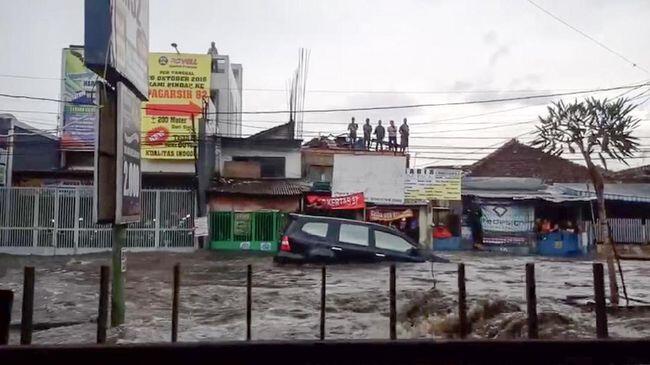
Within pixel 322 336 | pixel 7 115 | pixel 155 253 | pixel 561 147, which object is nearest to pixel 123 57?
pixel 322 336

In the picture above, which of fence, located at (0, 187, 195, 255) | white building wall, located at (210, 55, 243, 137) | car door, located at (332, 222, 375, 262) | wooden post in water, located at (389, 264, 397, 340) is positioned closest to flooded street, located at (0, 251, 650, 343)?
car door, located at (332, 222, 375, 262)

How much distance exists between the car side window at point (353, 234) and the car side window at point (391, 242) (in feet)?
1.11

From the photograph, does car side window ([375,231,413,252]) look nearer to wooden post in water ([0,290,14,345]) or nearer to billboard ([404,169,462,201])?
billboard ([404,169,462,201])

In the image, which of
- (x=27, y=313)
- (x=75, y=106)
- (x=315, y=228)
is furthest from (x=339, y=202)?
(x=27, y=313)

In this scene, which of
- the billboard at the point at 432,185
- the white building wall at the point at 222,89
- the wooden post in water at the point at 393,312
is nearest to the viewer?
the wooden post in water at the point at 393,312

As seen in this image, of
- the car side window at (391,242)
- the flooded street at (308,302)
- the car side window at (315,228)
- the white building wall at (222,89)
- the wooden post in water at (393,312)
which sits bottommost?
the flooded street at (308,302)

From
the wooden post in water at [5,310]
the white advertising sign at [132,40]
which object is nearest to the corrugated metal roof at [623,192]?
the white advertising sign at [132,40]

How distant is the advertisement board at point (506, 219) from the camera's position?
29062 mm

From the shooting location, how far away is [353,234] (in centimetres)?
1723

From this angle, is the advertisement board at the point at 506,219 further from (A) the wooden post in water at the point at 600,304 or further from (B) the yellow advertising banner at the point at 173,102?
(A) the wooden post in water at the point at 600,304

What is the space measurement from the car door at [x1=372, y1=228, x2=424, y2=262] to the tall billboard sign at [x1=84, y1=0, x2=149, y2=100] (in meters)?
9.02

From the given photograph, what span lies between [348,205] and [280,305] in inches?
626

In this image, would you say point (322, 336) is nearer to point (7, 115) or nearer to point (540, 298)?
point (540, 298)

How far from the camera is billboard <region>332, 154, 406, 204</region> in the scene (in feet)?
89.7
